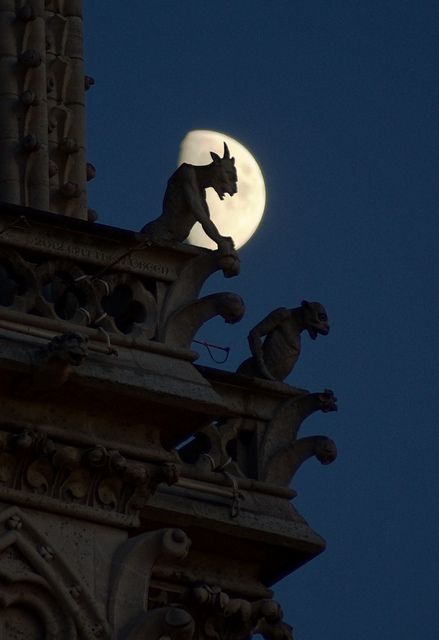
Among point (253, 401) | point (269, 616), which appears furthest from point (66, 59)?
point (269, 616)

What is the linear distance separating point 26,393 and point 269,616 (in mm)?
3171

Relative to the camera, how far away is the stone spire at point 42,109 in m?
26.6

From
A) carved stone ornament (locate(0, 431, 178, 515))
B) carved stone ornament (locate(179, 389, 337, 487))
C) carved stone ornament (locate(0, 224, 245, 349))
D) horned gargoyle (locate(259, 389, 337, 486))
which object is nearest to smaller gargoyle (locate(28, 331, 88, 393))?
carved stone ornament (locate(0, 431, 178, 515))

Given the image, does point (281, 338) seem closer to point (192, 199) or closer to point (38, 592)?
point (192, 199)

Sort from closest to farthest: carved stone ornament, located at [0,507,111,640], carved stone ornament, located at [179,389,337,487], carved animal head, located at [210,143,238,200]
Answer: carved stone ornament, located at [0,507,111,640] < carved animal head, located at [210,143,238,200] < carved stone ornament, located at [179,389,337,487]

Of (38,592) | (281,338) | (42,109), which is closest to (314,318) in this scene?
(281,338)

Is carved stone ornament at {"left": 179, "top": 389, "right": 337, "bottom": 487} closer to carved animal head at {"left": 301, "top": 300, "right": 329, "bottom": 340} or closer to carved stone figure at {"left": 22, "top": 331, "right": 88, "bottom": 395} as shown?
carved animal head at {"left": 301, "top": 300, "right": 329, "bottom": 340}

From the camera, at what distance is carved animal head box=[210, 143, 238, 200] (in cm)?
2525

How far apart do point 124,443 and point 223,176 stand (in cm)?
274

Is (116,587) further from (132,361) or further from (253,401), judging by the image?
(253,401)

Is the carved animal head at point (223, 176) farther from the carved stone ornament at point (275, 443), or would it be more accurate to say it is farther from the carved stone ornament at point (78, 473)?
the carved stone ornament at point (78, 473)

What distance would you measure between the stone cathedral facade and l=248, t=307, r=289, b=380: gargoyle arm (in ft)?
0.70

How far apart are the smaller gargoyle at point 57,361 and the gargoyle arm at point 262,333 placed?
347 centimetres

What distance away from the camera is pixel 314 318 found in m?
26.3
